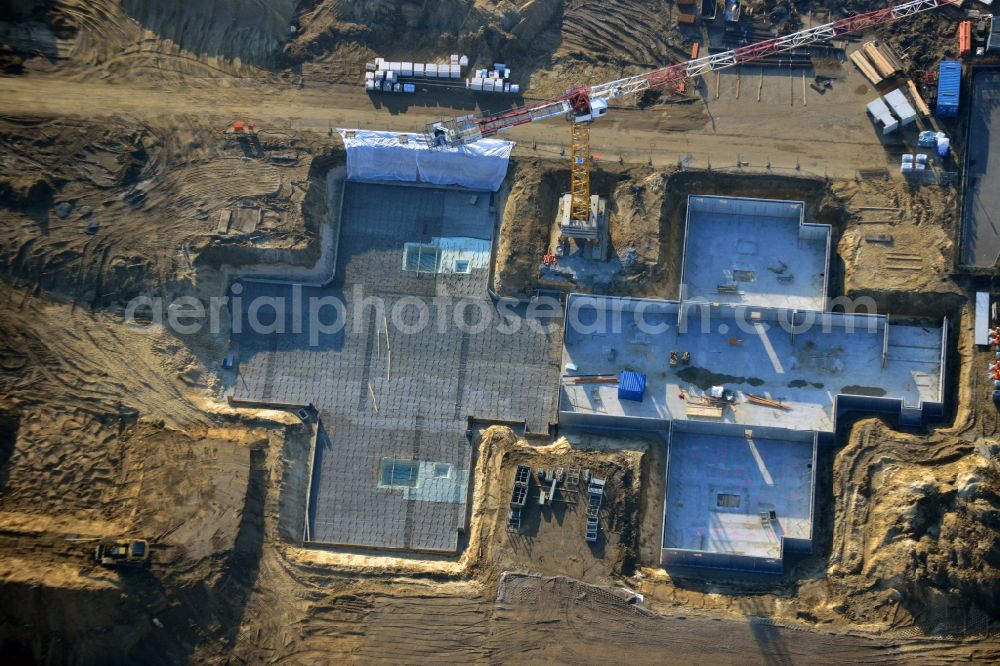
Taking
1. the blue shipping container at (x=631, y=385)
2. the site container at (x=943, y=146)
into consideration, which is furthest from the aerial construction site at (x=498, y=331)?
the blue shipping container at (x=631, y=385)

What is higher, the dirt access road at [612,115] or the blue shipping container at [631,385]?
the dirt access road at [612,115]

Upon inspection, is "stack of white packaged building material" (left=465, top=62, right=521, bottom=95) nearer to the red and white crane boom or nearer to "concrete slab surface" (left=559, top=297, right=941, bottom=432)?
the red and white crane boom

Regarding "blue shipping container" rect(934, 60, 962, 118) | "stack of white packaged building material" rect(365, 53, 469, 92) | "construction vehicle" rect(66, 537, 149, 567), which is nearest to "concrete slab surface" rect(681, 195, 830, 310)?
"blue shipping container" rect(934, 60, 962, 118)

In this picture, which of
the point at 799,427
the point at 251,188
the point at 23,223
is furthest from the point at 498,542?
the point at 23,223

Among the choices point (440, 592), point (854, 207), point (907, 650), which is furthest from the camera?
point (854, 207)

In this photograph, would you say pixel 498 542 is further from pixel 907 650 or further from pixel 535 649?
pixel 907 650

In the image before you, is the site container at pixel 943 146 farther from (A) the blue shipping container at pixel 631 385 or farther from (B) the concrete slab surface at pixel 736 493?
(A) the blue shipping container at pixel 631 385

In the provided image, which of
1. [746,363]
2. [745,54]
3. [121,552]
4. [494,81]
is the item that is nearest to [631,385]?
[746,363]
